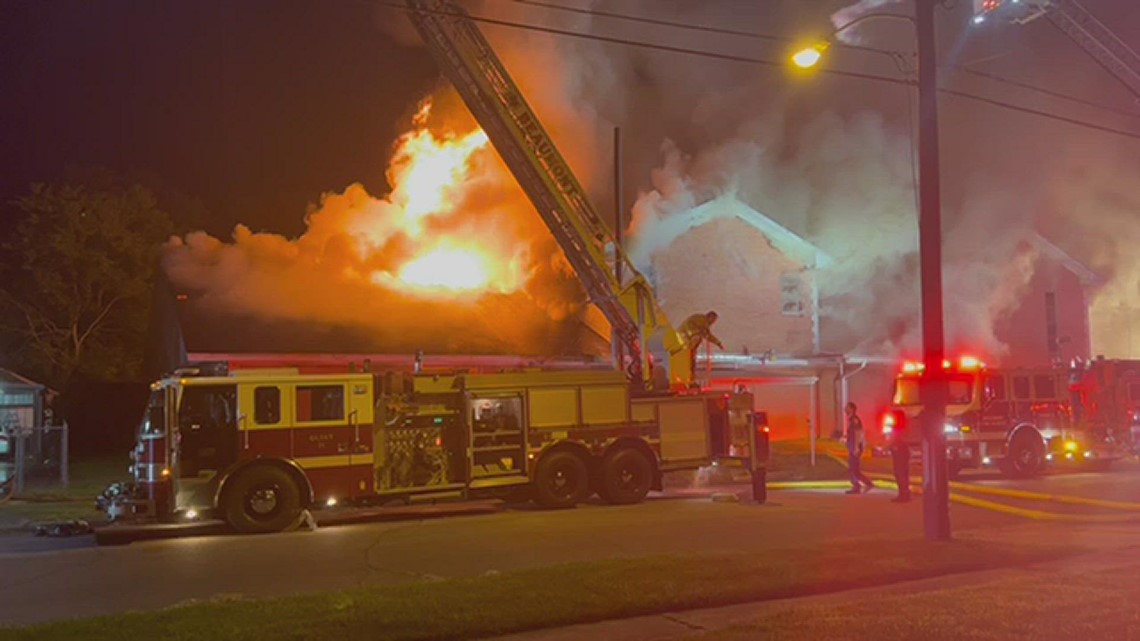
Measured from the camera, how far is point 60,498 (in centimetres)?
1728

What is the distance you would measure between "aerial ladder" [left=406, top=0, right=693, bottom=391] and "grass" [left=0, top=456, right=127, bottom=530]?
8857 millimetres

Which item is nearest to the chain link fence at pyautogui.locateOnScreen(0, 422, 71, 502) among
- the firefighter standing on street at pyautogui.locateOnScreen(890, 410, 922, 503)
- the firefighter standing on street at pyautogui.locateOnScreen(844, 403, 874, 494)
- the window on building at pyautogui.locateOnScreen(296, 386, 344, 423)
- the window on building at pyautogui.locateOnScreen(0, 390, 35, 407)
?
the window on building at pyautogui.locateOnScreen(0, 390, 35, 407)

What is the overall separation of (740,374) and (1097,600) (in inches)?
689

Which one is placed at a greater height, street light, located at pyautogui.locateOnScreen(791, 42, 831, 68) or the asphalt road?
street light, located at pyautogui.locateOnScreen(791, 42, 831, 68)

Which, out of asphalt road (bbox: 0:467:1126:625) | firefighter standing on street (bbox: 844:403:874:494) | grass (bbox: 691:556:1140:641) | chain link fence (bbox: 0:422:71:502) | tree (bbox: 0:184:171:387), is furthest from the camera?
tree (bbox: 0:184:171:387)

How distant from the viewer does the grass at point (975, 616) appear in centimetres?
679

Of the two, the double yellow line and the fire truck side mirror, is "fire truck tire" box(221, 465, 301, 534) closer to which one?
the fire truck side mirror

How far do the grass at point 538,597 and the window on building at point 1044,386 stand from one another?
10.6 meters

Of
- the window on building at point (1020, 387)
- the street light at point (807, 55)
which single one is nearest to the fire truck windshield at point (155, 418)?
the street light at point (807, 55)

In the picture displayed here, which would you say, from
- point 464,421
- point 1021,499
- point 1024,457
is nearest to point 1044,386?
point 1024,457

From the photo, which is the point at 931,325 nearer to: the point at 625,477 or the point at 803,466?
the point at 625,477

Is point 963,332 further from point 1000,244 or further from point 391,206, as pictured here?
point 391,206

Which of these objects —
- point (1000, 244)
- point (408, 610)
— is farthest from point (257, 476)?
point (1000, 244)

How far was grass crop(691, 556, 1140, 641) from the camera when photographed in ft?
22.3
